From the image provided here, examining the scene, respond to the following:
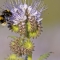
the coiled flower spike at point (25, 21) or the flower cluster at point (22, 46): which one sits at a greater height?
the coiled flower spike at point (25, 21)

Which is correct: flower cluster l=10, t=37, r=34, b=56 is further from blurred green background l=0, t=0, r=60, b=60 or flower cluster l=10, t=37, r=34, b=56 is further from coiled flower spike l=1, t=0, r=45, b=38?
blurred green background l=0, t=0, r=60, b=60

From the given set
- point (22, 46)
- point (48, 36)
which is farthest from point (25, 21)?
point (48, 36)

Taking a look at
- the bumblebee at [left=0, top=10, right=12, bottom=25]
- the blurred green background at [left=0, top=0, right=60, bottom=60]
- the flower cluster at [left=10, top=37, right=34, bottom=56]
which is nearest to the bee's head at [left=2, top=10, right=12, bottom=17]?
the bumblebee at [left=0, top=10, right=12, bottom=25]

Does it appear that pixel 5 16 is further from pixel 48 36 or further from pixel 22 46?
pixel 48 36

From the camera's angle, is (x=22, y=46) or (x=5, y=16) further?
(x=5, y=16)

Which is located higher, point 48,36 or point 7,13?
point 7,13

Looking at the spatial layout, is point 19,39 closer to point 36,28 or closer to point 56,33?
point 36,28

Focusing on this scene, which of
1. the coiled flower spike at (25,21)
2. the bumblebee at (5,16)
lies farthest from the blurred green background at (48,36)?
the coiled flower spike at (25,21)

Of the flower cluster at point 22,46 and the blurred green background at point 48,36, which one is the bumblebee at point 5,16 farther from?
the blurred green background at point 48,36
